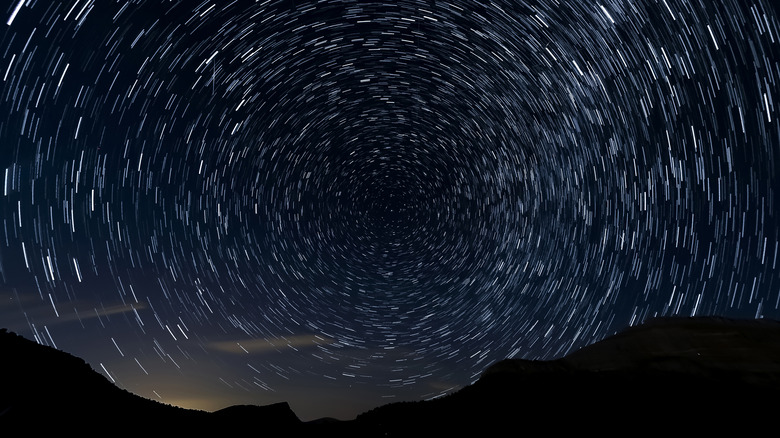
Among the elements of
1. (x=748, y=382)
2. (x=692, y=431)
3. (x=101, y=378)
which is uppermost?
(x=101, y=378)

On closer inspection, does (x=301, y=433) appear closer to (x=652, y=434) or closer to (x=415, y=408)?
(x=415, y=408)

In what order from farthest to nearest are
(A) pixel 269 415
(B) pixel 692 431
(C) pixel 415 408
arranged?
(A) pixel 269 415
(C) pixel 415 408
(B) pixel 692 431

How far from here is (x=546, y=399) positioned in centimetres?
1745

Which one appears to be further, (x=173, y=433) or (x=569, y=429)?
(x=173, y=433)

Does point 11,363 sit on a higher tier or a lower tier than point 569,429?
higher

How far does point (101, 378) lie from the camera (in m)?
22.0

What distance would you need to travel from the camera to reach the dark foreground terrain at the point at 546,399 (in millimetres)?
14648

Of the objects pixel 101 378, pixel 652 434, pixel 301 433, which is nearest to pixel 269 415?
pixel 301 433

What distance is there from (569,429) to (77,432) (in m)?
15.3

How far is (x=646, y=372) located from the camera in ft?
Answer: 63.2

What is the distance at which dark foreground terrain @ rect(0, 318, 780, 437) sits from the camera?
14.6 metres

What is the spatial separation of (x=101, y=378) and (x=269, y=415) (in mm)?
7880

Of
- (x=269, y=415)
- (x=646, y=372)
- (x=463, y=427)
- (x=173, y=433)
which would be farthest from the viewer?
(x=269, y=415)

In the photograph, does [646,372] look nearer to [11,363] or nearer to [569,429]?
[569,429]
